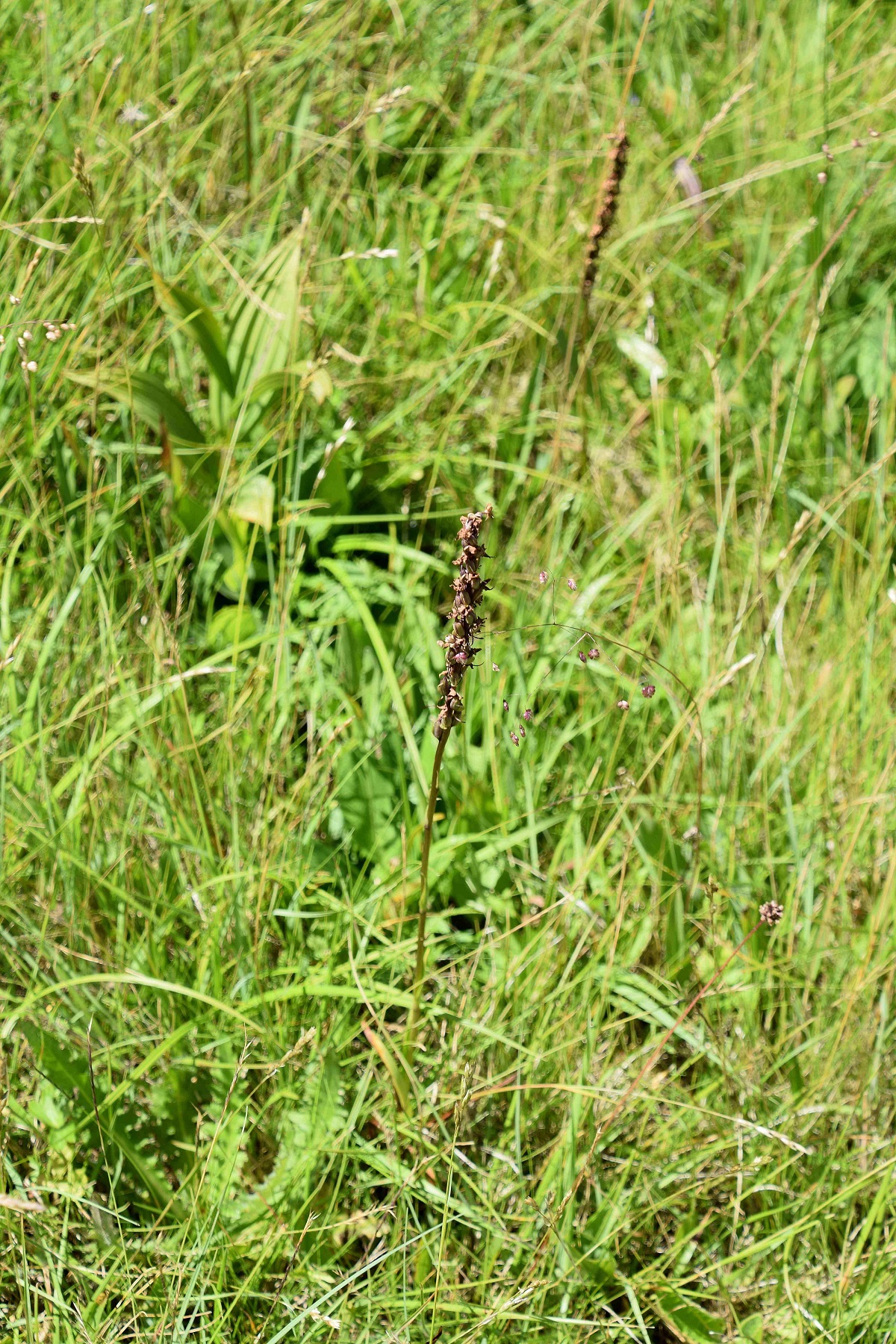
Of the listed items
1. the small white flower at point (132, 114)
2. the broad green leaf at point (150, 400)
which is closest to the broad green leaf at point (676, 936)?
the broad green leaf at point (150, 400)

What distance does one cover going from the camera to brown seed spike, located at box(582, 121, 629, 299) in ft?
6.64

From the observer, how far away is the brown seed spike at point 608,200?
6.64 feet

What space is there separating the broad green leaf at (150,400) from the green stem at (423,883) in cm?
103

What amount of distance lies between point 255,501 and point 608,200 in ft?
2.70

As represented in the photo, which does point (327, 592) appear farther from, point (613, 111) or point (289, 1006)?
point (613, 111)

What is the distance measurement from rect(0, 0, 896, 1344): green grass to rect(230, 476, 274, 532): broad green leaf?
1.3 inches

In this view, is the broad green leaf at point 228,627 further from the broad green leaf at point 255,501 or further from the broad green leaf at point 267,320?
the broad green leaf at point 267,320

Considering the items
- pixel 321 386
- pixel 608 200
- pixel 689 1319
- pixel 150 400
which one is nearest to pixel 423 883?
pixel 689 1319

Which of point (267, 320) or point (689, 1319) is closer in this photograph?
point (689, 1319)

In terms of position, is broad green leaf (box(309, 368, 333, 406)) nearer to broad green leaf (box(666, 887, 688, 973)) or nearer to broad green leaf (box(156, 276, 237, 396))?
broad green leaf (box(156, 276, 237, 396))

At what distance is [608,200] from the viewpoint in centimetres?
208

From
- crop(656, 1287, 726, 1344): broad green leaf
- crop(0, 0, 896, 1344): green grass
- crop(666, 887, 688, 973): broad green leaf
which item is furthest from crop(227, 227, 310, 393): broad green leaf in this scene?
crop(656, 1287, 726, 1344): broad green leaf

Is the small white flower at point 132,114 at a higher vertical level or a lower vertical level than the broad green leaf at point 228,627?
higher

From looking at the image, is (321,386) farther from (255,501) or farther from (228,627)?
(228,627)
